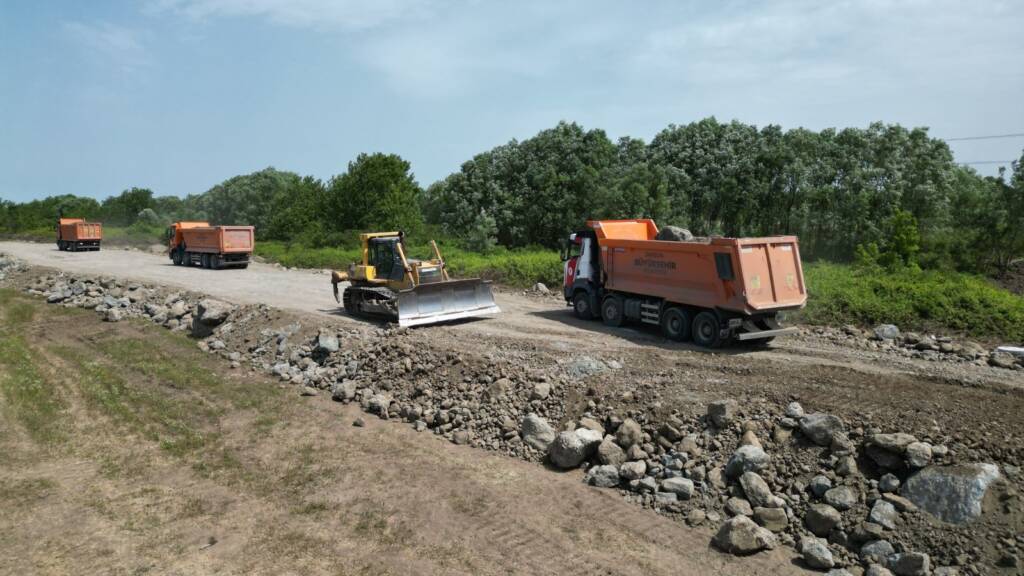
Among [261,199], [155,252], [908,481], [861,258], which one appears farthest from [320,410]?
[261,199]

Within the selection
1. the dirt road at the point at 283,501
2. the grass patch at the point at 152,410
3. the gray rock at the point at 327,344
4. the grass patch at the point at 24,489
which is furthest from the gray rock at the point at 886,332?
the grass patch at the point at 24,489

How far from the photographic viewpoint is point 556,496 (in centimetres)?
876

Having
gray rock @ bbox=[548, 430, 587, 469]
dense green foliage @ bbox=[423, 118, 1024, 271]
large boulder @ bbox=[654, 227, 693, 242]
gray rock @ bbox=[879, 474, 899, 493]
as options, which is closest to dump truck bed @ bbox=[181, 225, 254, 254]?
dense green foliage @ bbox=[423, 118, 1024, 271]

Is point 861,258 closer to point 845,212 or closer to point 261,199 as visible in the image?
point 845,212

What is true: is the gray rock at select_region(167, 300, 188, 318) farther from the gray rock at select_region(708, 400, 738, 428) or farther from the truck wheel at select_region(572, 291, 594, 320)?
the gray rock at select_region(708, 400, 738, 428)

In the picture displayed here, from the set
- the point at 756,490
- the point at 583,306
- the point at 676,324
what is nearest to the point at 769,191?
the point at 583,306

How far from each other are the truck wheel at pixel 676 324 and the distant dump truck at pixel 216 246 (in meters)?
24.2

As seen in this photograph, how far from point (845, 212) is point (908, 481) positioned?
27.3m

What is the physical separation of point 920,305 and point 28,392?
19.4 m

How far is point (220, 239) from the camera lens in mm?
33000

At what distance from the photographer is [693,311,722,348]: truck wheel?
1442 cm

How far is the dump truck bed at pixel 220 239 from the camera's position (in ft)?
109

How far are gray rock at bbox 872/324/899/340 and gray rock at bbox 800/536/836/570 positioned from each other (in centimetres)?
947

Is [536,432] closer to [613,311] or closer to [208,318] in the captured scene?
[613,311]
